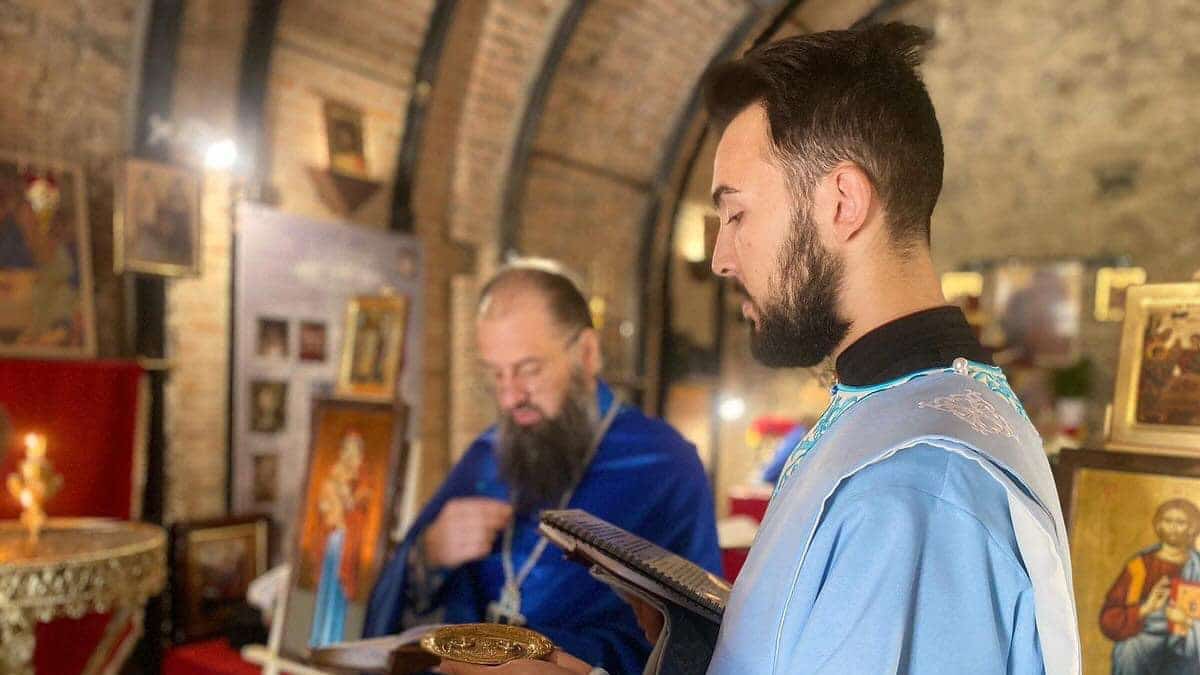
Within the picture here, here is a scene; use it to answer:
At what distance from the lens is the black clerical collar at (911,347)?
1109 millimetres

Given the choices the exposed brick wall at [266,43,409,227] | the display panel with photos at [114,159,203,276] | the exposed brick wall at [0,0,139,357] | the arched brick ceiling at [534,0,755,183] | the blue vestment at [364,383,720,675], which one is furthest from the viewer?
the arched brick ceiling at [534,0,755,183]

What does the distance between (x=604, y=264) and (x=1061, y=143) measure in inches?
243

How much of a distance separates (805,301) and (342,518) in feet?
8.45

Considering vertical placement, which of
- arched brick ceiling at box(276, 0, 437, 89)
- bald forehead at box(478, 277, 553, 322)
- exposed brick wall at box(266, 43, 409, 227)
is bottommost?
bald forehead at box(478, 277, 553, 322)

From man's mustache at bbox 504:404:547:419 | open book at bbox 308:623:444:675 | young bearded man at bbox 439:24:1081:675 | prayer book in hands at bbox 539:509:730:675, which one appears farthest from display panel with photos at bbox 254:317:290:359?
young bearded man at bbox 439:24:1081:675

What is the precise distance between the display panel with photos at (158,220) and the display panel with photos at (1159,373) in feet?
13.5

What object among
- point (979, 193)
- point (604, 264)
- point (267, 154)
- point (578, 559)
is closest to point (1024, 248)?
point (979, 193)

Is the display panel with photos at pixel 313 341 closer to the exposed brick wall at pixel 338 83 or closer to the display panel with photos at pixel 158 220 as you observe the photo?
the exposed brick wall at pixel 338 83

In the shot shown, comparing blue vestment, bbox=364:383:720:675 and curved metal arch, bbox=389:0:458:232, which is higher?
curved metal arch, bbox=389:0:458:232

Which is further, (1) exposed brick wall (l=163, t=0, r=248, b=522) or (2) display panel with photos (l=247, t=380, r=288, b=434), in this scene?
(2) display panel with photos (l=247, t=380, r=288, b=434)

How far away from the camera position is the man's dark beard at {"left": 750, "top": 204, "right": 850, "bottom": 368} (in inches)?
45.6

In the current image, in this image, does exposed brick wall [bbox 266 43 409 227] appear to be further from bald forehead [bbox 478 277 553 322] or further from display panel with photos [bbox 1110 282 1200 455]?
display panel with photos [bbox 1110 282 1200 455]

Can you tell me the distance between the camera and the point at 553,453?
8.45 ft

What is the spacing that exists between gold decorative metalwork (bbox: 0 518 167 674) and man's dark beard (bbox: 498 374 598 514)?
59.9 inches
